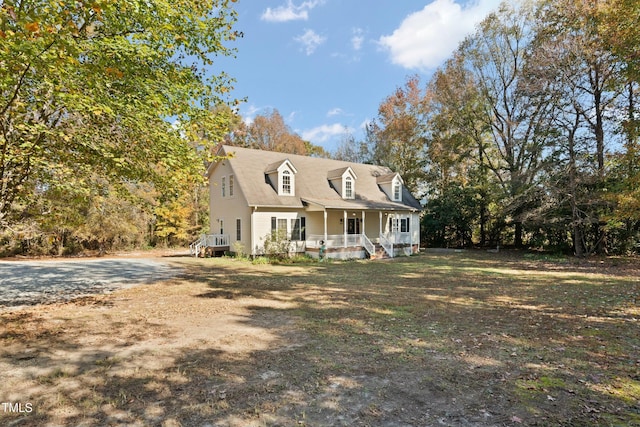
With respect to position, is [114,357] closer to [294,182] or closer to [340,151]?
[294,182]

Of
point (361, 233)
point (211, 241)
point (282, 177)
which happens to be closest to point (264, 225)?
point (282, 177)

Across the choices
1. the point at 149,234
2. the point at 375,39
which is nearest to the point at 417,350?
the point at 375,39

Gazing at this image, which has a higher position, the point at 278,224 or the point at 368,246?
the point at 278,224

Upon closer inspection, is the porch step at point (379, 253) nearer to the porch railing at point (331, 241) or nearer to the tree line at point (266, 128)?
the porch railing at point (331, 241)

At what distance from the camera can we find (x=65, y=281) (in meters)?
11.4

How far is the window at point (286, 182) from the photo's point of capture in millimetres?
20562

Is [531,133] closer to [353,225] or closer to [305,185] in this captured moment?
[353,225]

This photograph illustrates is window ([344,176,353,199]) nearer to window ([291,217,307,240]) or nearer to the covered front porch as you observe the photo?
the covered front porch

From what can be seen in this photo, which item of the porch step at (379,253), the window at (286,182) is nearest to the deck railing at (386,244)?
the porch step at (379,253)

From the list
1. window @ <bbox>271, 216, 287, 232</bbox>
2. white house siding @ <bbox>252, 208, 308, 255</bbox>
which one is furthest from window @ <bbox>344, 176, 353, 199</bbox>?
window @ <bbox>271, 216, 287, 232</bbox>

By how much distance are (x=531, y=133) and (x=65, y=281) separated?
27488 mm

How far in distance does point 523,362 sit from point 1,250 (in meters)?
28.5

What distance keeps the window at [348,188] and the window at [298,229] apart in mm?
3821

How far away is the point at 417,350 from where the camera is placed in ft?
16.7
